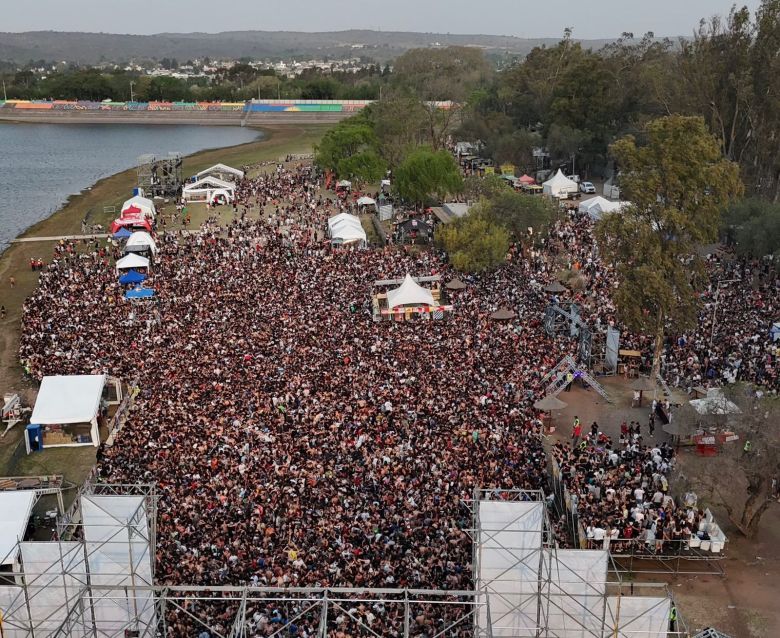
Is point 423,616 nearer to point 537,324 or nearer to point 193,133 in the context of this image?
point 537,324

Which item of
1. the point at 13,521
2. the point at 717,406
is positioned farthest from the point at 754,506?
the point at 13,521

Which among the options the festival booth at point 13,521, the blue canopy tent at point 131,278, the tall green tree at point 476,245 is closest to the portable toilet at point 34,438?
the festival booth at point 13,521

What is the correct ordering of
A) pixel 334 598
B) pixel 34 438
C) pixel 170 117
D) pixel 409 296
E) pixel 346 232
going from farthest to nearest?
pixel 170 117, pixel 346 232, pixel 409 296, pixel 34 438, pixel 334 598

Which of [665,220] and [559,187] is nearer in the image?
[665,220]

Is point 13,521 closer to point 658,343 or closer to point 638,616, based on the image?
point 638,616

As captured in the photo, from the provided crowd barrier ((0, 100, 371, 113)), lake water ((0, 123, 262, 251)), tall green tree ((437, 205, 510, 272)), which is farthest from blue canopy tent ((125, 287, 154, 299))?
crowd barrier ((0, 100, 371, 113))

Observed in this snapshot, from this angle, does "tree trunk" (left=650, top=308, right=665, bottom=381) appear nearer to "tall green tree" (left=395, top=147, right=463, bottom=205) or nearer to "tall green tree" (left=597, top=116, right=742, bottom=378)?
"tall green tree" (left=597, top=116, right=742, bottom=378)
